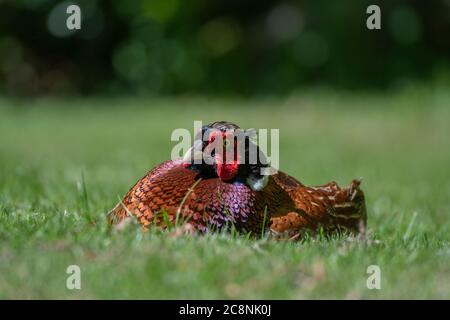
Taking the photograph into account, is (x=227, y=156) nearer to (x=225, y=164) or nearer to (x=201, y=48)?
(x=225, y=164)

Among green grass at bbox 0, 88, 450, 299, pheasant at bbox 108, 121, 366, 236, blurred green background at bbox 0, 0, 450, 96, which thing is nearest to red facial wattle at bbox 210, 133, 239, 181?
pheasant at bbox 108, 121, 366, 236

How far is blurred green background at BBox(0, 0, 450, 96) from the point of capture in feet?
54.7

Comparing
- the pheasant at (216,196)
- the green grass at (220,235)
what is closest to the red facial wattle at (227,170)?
the pheasant at (216,196)

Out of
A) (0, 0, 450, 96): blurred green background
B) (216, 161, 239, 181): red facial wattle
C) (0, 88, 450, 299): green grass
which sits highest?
(0, 0, 450, 96): blurred green background

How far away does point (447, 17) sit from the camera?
16.6m

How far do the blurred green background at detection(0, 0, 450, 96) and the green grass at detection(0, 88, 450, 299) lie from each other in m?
2.56

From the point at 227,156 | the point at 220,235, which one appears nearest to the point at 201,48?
the point at 227,156

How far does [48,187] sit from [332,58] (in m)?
11.6

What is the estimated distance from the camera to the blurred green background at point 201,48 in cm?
1669

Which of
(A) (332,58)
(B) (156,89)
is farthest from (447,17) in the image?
(B) (156,89)

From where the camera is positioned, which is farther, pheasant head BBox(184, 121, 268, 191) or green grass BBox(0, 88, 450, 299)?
pheasant head BBox(184, 121, 268, 191)

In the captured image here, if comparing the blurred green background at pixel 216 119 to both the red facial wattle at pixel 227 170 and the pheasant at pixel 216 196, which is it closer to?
the pheasant at pixel 216 196

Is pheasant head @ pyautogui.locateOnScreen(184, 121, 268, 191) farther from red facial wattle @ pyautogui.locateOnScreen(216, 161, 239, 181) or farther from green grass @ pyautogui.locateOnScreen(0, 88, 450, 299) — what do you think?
green grass @ pyautogui.locateOnScreen(0, 88, 450, 299)

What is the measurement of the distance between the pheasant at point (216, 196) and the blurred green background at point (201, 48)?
12.7 m
